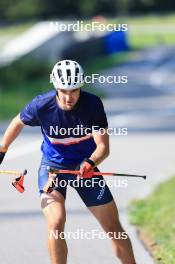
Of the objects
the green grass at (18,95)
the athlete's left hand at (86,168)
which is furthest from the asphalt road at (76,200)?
the green grass at (18,95)

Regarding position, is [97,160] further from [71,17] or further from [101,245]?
[71,17]

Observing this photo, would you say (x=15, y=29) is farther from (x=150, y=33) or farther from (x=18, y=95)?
(x=18, y=95)

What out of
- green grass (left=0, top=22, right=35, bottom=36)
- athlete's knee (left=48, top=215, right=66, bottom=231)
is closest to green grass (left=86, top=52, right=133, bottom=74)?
green grass (left=0, top=22, right=35, bottom=36)

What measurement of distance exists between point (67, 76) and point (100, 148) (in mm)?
651

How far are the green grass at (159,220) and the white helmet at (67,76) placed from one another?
2339 mm

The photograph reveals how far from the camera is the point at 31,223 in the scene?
12.0m

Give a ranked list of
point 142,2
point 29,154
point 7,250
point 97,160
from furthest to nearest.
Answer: point 142,2 < point 29,154 < point 7,250 < point 97,160

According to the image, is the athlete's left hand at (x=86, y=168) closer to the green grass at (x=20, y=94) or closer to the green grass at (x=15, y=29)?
the green grass at (x=20, y=94)

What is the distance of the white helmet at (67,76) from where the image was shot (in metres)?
7.72

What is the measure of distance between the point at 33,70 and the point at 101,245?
2432 cm

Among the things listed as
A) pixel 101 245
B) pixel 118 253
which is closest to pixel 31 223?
pixel 101 245

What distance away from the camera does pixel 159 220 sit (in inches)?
465

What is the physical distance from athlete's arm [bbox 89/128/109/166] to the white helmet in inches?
18.0

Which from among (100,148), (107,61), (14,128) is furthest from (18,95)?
(100,148)
